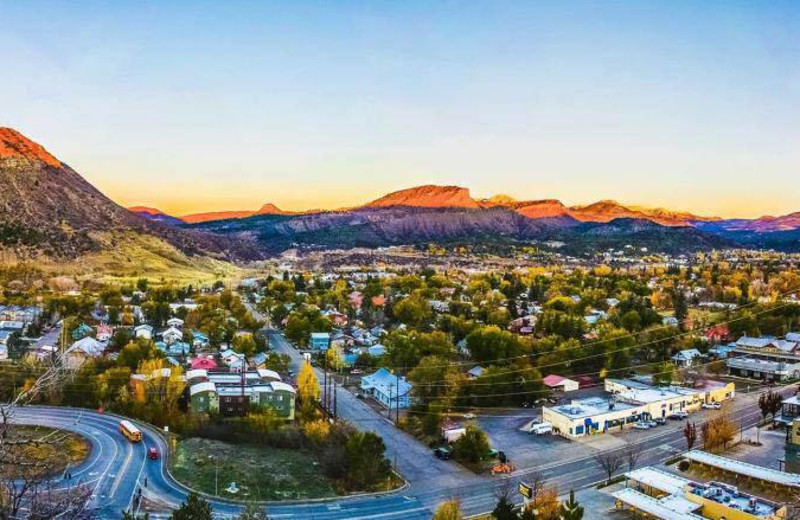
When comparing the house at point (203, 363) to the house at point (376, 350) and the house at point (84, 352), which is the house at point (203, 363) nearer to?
the house at point (84, 352)

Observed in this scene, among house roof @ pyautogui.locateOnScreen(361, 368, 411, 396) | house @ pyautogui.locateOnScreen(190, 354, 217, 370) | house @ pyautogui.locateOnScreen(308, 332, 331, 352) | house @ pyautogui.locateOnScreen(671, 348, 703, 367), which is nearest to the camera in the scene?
house roof @ pyautogui.locateOnScreen(361, 368, 411, 396)

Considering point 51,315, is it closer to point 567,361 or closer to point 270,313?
point 270,313

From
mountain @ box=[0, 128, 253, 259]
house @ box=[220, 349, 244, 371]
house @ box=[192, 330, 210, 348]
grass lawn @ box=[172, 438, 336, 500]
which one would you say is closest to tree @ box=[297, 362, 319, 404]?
grass lawn @ box=[172, 438, 336, 500]

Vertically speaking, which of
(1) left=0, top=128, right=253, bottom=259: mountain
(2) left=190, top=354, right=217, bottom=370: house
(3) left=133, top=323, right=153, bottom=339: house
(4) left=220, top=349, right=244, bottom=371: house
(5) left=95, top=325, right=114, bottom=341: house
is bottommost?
(4) left=220, top=349, right=244, bottom=371: house

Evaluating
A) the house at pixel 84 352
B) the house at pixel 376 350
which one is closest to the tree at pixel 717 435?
the house at pixel 376 350

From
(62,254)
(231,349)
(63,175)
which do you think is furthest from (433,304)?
(63,175)

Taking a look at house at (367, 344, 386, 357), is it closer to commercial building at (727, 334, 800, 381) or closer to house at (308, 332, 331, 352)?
house at (308, 332, 331, 352)

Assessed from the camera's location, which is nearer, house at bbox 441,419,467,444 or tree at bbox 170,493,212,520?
tree at bbox 170,493,212,520
